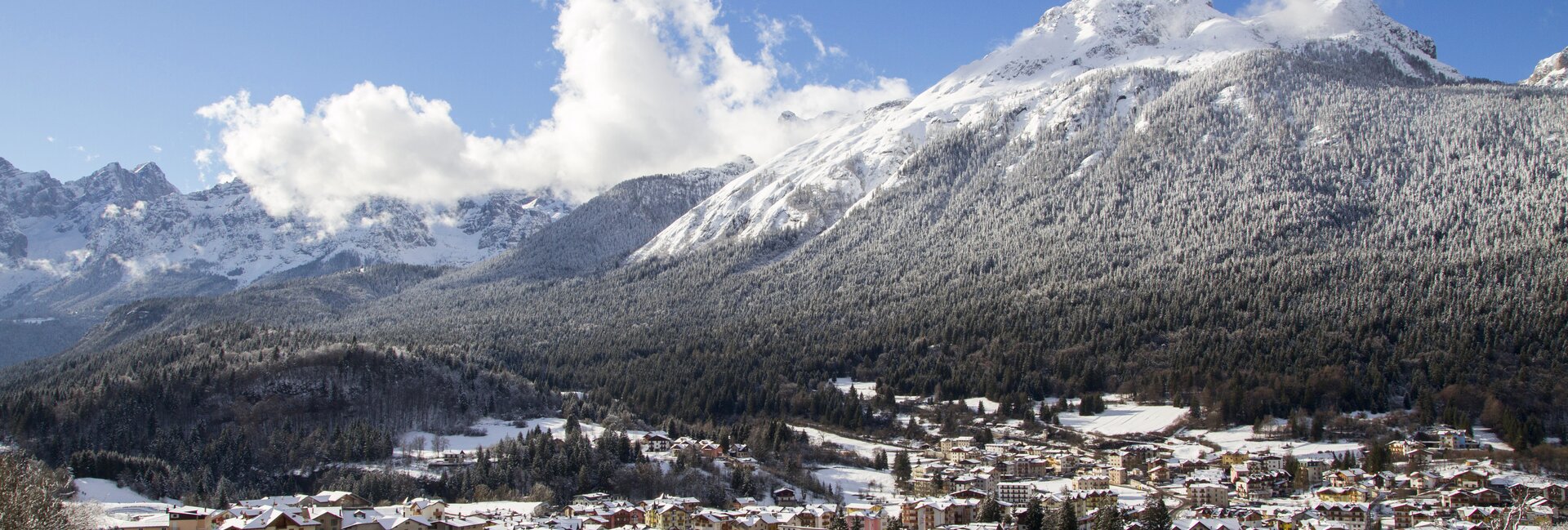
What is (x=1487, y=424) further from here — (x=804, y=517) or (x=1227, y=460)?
(x=804, y=517)

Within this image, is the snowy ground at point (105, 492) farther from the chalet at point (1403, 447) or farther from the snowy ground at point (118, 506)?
the chalet at point (1403, 447)

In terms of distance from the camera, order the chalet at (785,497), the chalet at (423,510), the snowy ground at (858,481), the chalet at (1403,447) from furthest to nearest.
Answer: the chalet at (1403,447)
the snowy ground at (858,481)
the chalet at (785,497)
the chalet at (423,510)

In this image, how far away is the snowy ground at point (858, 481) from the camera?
433 ft

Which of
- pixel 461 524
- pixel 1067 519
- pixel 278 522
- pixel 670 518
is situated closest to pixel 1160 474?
pixel 1067 519

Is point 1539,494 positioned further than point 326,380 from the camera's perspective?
No

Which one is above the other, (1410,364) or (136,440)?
(1410,364)

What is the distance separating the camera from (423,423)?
178250 millimetres

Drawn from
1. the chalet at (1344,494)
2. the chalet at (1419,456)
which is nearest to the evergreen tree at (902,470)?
the chalet at (1344,494)

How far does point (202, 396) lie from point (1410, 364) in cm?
15794

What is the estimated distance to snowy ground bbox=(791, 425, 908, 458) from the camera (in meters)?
159

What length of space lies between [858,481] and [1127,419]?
46.1 m

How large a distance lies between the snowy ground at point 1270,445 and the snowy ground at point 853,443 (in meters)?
36.8

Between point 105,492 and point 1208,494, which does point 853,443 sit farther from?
point 105,492

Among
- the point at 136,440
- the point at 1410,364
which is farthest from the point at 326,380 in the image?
the point at 1410,364
